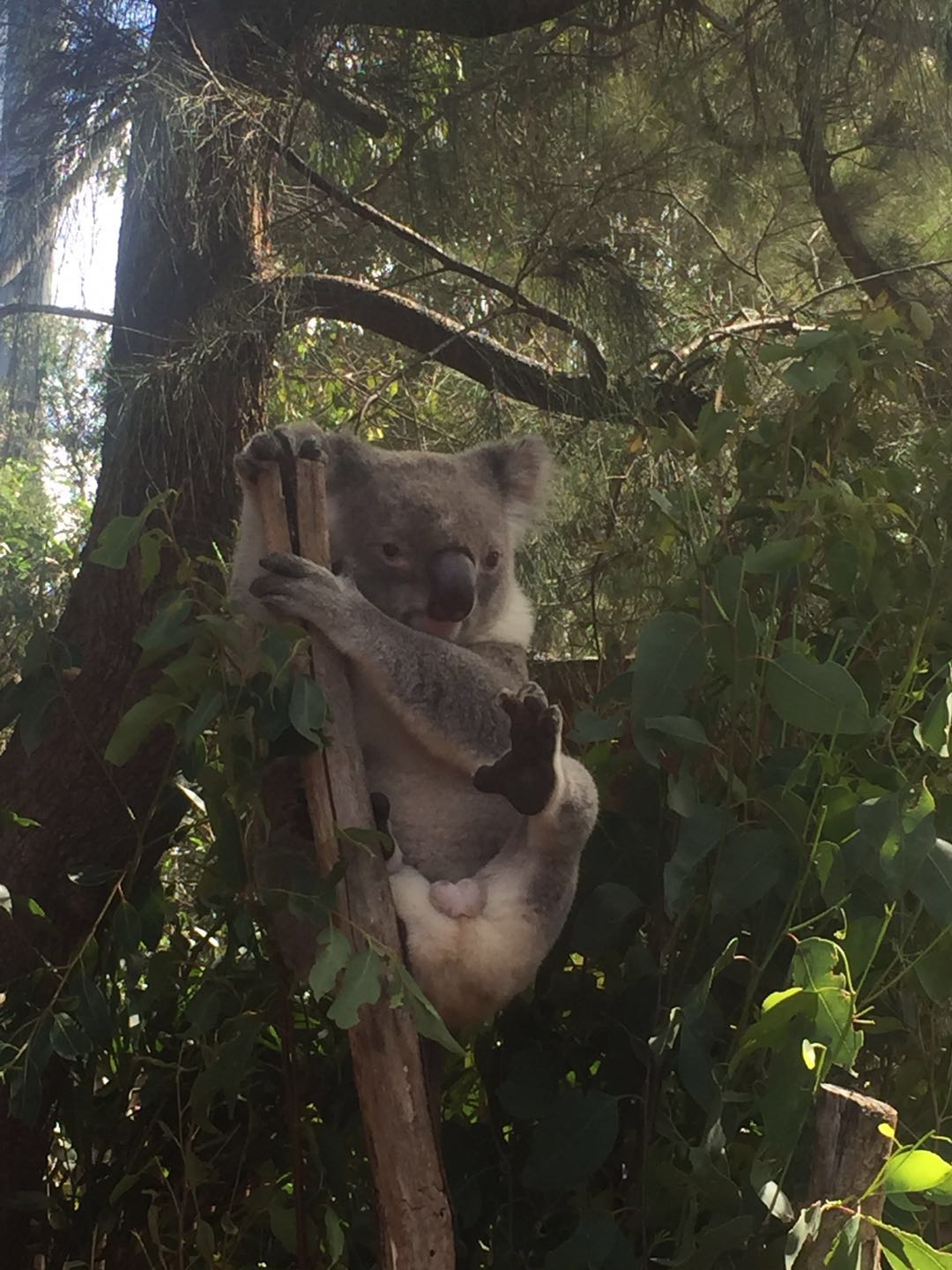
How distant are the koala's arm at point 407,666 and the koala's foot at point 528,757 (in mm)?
175

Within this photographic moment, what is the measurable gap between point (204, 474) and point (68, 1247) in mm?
1313

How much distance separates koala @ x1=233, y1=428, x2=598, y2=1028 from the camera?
1.56 metres

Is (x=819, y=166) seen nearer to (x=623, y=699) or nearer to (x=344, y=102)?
(x=344, y=102)

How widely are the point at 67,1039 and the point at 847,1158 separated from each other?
3.37ft

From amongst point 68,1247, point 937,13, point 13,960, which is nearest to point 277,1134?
point 68,1247

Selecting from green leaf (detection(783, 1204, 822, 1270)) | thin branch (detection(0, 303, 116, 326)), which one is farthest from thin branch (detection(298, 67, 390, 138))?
green leaf (detection(783, 1204, 822, 1270))

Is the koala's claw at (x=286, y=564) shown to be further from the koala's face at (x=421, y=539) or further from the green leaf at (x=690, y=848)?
the green leaf at (x=690, y=848)

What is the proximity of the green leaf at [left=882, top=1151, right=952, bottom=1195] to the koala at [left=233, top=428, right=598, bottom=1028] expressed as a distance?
55 cm

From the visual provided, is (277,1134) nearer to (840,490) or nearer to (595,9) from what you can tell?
(840,490)

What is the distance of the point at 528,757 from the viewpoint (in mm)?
1461

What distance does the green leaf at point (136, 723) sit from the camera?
1468 millimetres

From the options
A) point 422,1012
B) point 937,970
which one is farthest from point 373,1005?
point 937,970

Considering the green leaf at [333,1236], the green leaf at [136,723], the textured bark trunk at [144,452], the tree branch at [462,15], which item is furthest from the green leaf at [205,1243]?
the tree branch at [462,15]

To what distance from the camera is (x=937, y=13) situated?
2.03 metres
